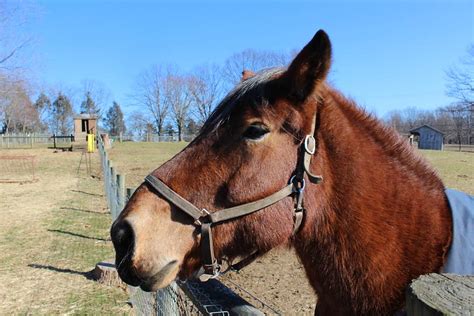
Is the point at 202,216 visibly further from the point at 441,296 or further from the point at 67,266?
the point at 67,266

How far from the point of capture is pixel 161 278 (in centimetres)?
173

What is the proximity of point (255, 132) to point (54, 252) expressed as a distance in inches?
290

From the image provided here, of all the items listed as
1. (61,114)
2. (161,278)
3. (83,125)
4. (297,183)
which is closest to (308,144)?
(297,183)

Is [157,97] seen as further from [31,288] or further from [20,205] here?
[31,288]

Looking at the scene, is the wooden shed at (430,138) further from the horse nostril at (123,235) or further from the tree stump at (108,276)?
the horse nostril at (123,235)

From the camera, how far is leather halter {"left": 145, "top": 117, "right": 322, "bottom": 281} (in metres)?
1.80

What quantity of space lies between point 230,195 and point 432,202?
1056 millimetres

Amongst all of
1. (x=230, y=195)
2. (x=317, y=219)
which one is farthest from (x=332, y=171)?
(x=230, y=195)

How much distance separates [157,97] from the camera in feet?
264

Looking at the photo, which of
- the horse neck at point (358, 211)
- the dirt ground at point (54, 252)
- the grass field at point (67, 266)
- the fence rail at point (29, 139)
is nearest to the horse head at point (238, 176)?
the horse neck at point (358, 211)

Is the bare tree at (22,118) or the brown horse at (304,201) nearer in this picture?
the brown horse at (304,201)

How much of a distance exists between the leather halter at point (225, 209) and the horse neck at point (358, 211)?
0.18 ft

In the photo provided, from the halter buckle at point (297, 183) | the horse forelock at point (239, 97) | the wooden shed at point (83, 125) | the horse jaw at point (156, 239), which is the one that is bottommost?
the horse jaw at point (156, 239)

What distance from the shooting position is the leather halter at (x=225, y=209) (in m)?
1.80
